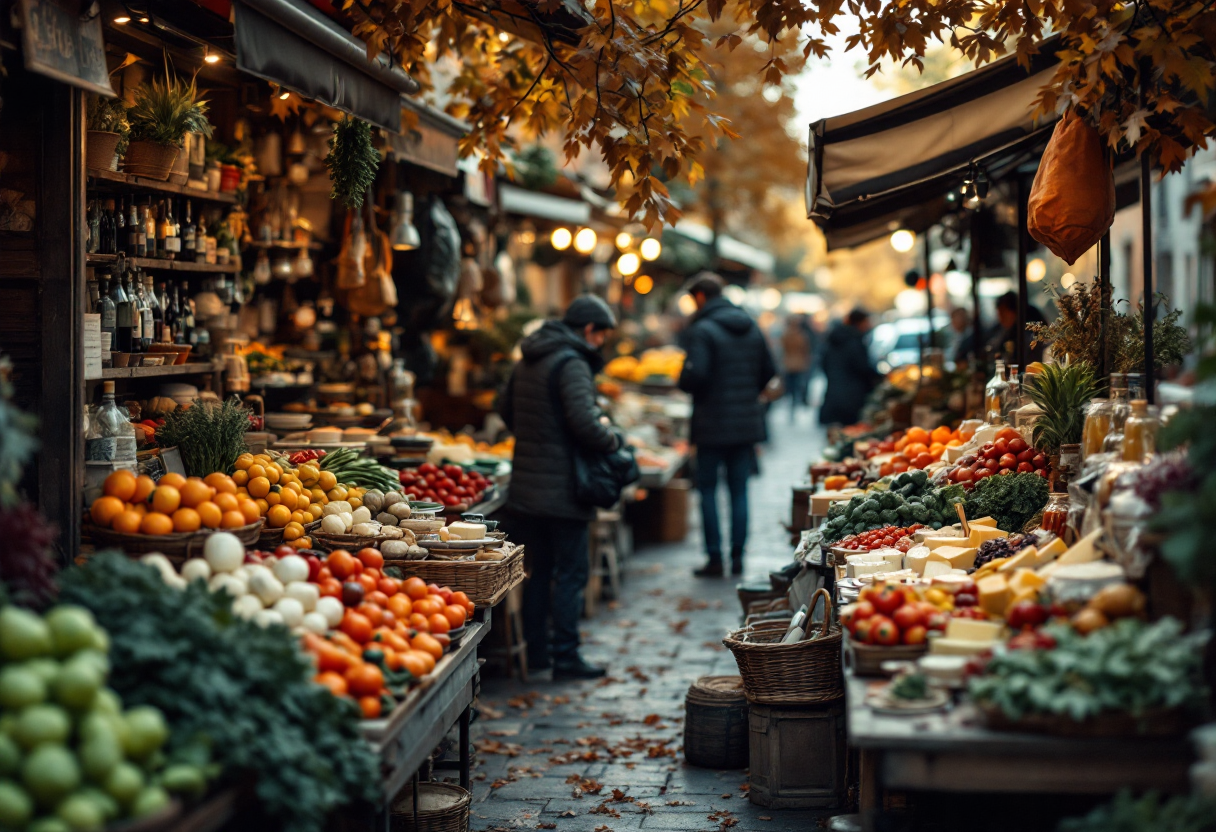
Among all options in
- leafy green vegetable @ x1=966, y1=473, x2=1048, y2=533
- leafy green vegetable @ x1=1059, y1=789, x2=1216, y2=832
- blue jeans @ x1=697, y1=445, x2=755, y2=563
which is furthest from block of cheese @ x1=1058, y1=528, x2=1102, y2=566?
blue jeans @ x1=697, y1=445, x2=755, y2=563

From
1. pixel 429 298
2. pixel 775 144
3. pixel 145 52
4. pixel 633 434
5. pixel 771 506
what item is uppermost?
pixel 775 144

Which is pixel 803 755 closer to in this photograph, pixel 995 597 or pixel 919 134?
pixel 995 597

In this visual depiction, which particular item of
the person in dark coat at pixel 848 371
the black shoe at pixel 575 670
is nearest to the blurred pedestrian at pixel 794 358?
the person in dark coat at pixel 848 371

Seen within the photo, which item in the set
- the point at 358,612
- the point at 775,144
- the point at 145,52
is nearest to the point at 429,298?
the point at 145,52

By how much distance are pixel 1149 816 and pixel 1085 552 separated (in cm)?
112

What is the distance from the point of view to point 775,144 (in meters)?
25.7

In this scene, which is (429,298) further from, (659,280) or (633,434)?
(659,280)

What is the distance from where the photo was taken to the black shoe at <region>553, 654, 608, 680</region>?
786 cm

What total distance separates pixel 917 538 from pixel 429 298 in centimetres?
548

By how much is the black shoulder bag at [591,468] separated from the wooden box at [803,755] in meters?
2.50

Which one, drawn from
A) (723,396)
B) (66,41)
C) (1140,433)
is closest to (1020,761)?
(1140,433)

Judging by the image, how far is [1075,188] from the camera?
17.6ft

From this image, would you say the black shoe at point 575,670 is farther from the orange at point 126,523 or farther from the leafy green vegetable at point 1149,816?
the leafy green vegetable at point 1149,816

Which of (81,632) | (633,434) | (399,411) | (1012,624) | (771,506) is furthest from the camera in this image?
(771,506)
